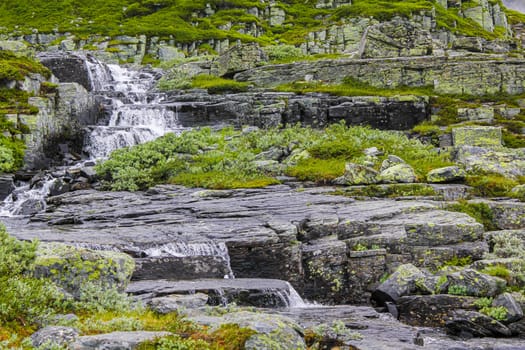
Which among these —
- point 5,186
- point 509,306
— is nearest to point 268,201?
point 509,306

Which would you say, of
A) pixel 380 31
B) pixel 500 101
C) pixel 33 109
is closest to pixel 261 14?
pixel 380 31

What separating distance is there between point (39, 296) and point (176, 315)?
7.57 ft

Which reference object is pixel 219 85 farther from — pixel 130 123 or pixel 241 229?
pixel 241 229

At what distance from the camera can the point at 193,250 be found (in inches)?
574

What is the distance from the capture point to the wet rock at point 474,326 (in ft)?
35.3

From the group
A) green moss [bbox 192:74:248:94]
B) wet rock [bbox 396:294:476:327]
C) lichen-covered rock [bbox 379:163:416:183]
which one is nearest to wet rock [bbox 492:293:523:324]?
wet rock [bbox 396:294:476:327]

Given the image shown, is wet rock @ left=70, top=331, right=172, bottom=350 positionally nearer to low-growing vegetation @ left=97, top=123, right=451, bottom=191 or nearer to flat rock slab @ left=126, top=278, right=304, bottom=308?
flat rock slab @ left=126, top=278, right=304, bottom=308

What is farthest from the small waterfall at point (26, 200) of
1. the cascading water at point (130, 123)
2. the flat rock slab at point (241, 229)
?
the cascading water at point (130, 123)

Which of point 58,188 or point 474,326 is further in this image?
point 58,188

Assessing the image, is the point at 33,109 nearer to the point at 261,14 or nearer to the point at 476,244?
the point at 476,244

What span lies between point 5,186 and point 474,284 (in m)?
22.1

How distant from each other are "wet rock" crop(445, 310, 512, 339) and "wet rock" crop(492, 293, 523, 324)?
35cm

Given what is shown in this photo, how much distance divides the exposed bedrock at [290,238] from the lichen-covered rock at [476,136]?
13.7 meters

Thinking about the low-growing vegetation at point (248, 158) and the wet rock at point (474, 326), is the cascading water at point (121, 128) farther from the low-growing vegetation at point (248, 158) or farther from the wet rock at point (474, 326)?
the wet rock at point (474, 326)
